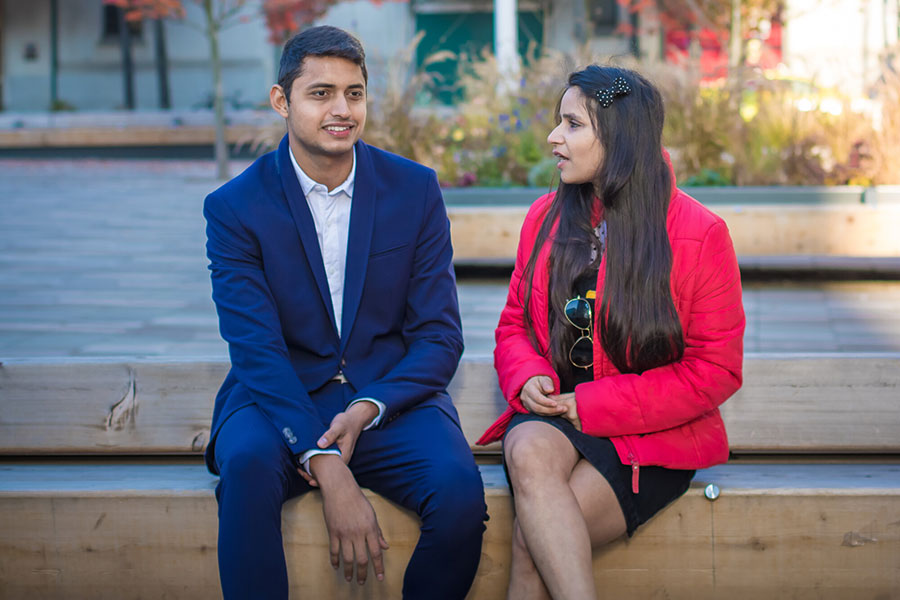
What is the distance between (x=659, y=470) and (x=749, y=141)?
4.34 m

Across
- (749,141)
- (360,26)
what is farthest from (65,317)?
(360,26)

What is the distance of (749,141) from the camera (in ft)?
20.2

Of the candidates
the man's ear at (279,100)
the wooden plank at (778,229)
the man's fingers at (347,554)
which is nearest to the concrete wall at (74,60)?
the wooden plank at (778,229)

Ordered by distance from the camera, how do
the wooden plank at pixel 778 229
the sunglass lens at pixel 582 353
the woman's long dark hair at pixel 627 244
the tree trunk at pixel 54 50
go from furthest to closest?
1. the tree trunk at pixel 54 50
2. the wooden plank at pixel 778 229
3. the sunglass lens at pixel 582 353
4. the woman's long dark hair at pixel 627 244

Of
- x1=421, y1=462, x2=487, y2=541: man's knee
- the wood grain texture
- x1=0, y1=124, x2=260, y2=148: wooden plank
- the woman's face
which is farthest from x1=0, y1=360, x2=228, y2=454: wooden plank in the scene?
x1=0, y1=124, x2=260, y2=148: wooden plank

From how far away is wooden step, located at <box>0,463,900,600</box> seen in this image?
7.89ft

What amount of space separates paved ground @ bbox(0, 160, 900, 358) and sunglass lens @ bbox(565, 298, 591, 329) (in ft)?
3.90

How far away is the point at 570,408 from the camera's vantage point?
232cm

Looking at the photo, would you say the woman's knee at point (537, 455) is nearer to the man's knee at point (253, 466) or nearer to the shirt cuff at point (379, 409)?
the shirt cuff at point (379, 409)

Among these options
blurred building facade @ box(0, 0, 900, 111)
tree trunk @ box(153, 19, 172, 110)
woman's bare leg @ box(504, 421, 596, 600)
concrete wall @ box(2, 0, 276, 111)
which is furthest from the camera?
concrete wall @ box(2, 0, 276, 111)

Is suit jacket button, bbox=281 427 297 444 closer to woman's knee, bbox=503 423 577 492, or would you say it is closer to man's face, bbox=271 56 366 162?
woman's knee, bbox=503 423 577 492

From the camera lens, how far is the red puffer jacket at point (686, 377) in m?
2.25

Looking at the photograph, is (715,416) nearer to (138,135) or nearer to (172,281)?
(172,281)

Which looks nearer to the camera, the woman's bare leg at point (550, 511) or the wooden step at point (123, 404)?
the woman's bare leg at point (550, 511)
